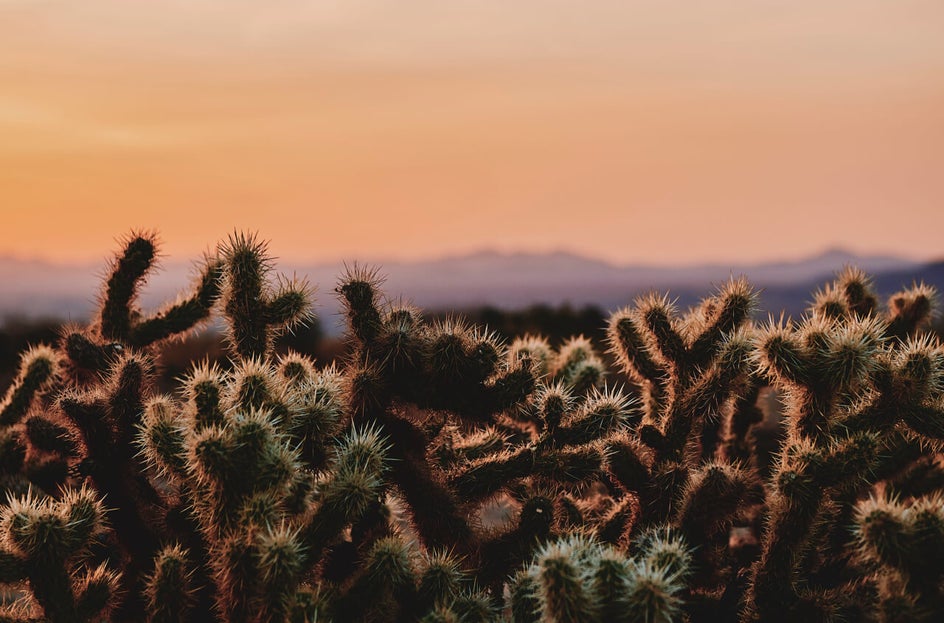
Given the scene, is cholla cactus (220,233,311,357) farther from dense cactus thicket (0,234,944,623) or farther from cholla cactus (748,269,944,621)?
cholla cactus (748,269,944,621)

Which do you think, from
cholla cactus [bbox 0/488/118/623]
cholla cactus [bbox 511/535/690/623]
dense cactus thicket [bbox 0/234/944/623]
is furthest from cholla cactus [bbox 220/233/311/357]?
cholla cactus [bbox 511/535/690/623]

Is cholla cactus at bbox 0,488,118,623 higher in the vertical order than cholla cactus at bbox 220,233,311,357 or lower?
lower

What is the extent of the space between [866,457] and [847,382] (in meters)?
0.32

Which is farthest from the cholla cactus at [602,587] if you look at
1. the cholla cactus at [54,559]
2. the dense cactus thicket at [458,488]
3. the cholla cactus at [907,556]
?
the cholla cactus at [54,559]

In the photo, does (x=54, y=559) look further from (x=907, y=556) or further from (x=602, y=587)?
(x=907, y=556)

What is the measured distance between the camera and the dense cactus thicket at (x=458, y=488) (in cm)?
289

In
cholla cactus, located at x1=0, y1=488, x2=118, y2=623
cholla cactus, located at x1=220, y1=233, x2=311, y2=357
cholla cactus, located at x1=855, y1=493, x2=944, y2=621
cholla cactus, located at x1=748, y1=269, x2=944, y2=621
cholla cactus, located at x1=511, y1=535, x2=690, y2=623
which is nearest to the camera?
cholla cactus, located at x1=511, y1=535, x2=690, y2=623

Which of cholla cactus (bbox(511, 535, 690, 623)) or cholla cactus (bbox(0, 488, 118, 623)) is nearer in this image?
cholla cactus (bbox(511, 535, 690, 623))

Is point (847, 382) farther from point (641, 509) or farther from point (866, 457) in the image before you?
point (641, 509)

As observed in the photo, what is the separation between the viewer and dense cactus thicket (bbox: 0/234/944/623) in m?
2.89

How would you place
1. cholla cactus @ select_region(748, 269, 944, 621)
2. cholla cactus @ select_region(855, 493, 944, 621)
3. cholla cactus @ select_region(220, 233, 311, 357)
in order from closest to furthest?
1. cholla cactus @ select_region(855, 493, 944, 621)
2. cholla cactus @ select_region(748, 269, 944, 621)
3. cholla cactus @ select_region(220, 233, 311, 357)

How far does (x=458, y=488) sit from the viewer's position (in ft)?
11.5

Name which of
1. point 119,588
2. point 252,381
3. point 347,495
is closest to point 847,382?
point 347,495

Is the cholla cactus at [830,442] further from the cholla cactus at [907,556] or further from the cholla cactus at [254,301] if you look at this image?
the cholla cactus at [254,301]
